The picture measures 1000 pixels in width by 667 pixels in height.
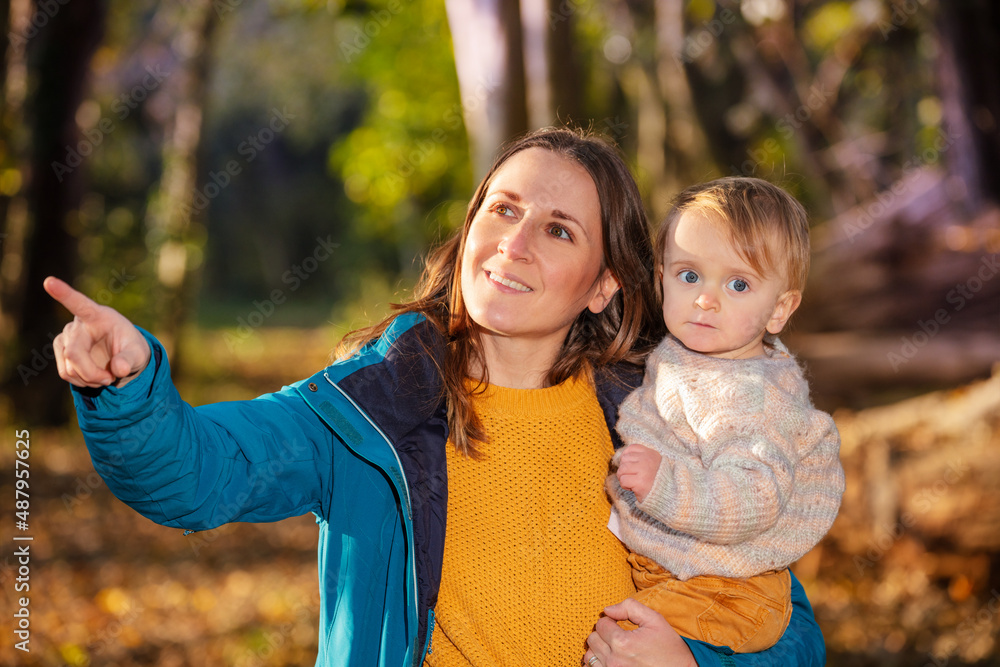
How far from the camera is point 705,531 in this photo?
6.15 ft

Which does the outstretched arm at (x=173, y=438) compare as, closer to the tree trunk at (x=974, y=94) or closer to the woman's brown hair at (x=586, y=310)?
the woman's brown hair at (x=586, y=310)

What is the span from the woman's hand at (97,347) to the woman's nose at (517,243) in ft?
2.99

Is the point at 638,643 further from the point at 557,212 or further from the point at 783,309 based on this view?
the point at 557,212

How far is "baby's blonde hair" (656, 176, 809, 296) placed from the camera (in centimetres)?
205

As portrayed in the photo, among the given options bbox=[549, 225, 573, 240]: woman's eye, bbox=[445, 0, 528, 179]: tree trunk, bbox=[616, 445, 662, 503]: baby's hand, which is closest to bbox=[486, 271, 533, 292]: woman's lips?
bbox=[549, 225, 573, 240]: woman's eye

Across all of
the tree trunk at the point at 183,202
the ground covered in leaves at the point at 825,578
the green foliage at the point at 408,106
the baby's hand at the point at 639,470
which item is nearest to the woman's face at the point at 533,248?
the baby's hand at the point at 639,470

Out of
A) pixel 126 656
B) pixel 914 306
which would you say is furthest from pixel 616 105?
pixel 126 656

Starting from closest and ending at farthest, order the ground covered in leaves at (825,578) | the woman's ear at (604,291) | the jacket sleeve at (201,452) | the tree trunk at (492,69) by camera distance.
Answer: the jacket sleeve at (201,452) < the woman's ear at (604,291) < the tree trunk at (492,69) < the ground covered in leaves at (825,578)

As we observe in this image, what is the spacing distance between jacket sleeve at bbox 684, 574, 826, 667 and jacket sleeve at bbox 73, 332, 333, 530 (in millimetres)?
1003

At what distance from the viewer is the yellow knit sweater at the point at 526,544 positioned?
6.53 ft

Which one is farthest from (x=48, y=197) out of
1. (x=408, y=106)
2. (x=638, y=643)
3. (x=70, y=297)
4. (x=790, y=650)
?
(x=790, y=650)

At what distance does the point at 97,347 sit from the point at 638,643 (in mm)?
1346

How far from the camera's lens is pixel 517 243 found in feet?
6.91

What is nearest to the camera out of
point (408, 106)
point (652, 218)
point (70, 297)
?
point (70, 297)
